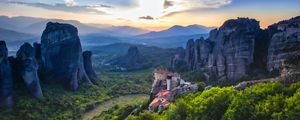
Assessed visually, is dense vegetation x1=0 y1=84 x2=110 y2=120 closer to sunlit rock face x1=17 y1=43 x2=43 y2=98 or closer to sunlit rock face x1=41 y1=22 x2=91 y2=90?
sunlit rock face x1=17 y1=43 x2=43 y2=98

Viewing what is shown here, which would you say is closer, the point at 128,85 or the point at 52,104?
the point at 52,104

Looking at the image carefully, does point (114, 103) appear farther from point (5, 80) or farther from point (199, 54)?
point (5, 80)

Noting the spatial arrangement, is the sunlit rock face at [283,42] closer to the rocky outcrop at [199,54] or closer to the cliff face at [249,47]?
the cliff face at [249,47]

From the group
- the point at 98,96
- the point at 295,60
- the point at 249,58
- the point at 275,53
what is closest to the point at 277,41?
the point at 275,53

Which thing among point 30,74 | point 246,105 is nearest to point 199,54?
point 30,74

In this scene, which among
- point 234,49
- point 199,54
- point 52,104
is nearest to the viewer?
point 234,49

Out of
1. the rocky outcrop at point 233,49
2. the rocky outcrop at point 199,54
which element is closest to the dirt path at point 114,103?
the rocky outcrop at point 199,54

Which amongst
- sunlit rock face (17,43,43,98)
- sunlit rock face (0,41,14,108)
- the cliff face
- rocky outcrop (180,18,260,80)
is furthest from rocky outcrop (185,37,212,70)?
sunlit rock face (0,41,14,108)
